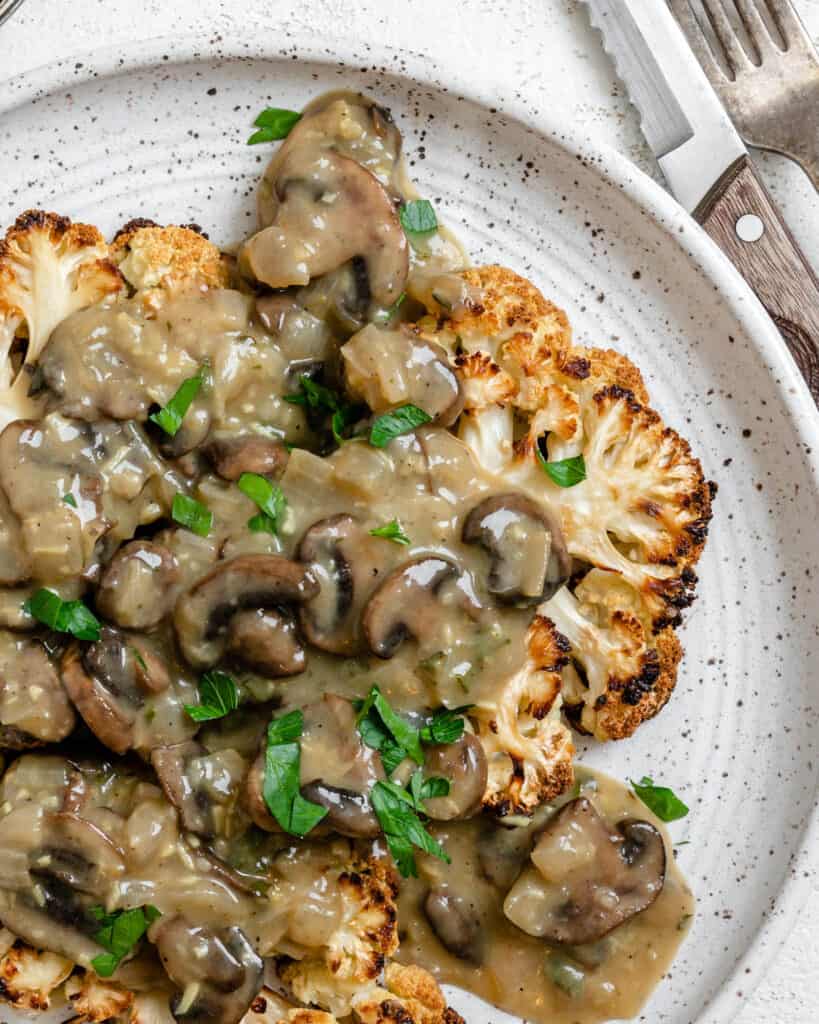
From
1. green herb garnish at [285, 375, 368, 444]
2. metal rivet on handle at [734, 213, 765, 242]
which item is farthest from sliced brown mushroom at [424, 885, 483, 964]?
metal rivet on handle at [734, 213, 765, 242]

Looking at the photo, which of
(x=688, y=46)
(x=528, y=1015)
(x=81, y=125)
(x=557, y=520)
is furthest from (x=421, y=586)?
(x=688, y=46)

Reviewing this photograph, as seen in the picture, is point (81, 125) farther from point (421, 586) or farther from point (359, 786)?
point (359, 786)

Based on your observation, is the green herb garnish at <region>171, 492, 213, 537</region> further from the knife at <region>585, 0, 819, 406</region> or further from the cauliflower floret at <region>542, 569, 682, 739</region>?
the knife at <region>585, 0, 819, 406</region>

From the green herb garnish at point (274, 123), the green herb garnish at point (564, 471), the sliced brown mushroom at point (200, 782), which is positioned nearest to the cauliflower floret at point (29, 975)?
the sliced brown mushroom at point (200, 782)

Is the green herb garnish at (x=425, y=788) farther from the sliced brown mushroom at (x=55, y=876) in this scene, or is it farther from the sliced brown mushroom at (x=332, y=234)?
the sliced brown mushroom at (x=332, y=234)

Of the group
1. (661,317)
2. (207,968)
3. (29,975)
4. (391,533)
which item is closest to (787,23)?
(661,317)
